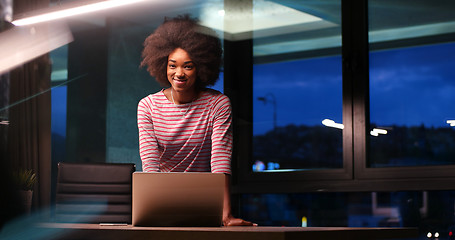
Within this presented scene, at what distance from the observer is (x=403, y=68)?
3.74 meters

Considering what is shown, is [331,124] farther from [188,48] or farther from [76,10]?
[76,10]

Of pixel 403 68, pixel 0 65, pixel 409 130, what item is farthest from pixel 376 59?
pixel 0 65

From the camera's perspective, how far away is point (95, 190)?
3.04 m

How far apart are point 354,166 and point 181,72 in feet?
5.15

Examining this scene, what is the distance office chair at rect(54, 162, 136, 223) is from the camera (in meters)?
2.99

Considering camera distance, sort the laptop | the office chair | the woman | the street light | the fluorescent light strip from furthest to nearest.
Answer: the street light, the fluorescent light strip, the office chair, the woman, the laptop

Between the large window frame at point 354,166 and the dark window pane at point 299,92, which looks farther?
the dark window pane at point 299,92

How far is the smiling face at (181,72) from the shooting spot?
2.72 metres

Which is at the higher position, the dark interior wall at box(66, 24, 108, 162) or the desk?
the dark interior wall at box(66, 24, 108, 162)

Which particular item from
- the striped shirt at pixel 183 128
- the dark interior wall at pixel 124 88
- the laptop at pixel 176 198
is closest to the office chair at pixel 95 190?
the striped shirt at pixel 183 128

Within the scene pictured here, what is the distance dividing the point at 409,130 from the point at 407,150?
0.13 m

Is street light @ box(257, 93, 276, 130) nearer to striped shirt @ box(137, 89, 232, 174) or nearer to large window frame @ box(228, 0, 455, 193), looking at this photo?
large window frame @ box(228, 0, 455, 193)

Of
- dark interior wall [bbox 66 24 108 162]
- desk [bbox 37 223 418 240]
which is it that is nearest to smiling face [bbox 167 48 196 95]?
desk [bbox 37 223 418 240]

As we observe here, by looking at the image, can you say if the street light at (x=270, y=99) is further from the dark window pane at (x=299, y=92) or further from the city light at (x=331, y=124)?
the city light at (x=331, y=124)
